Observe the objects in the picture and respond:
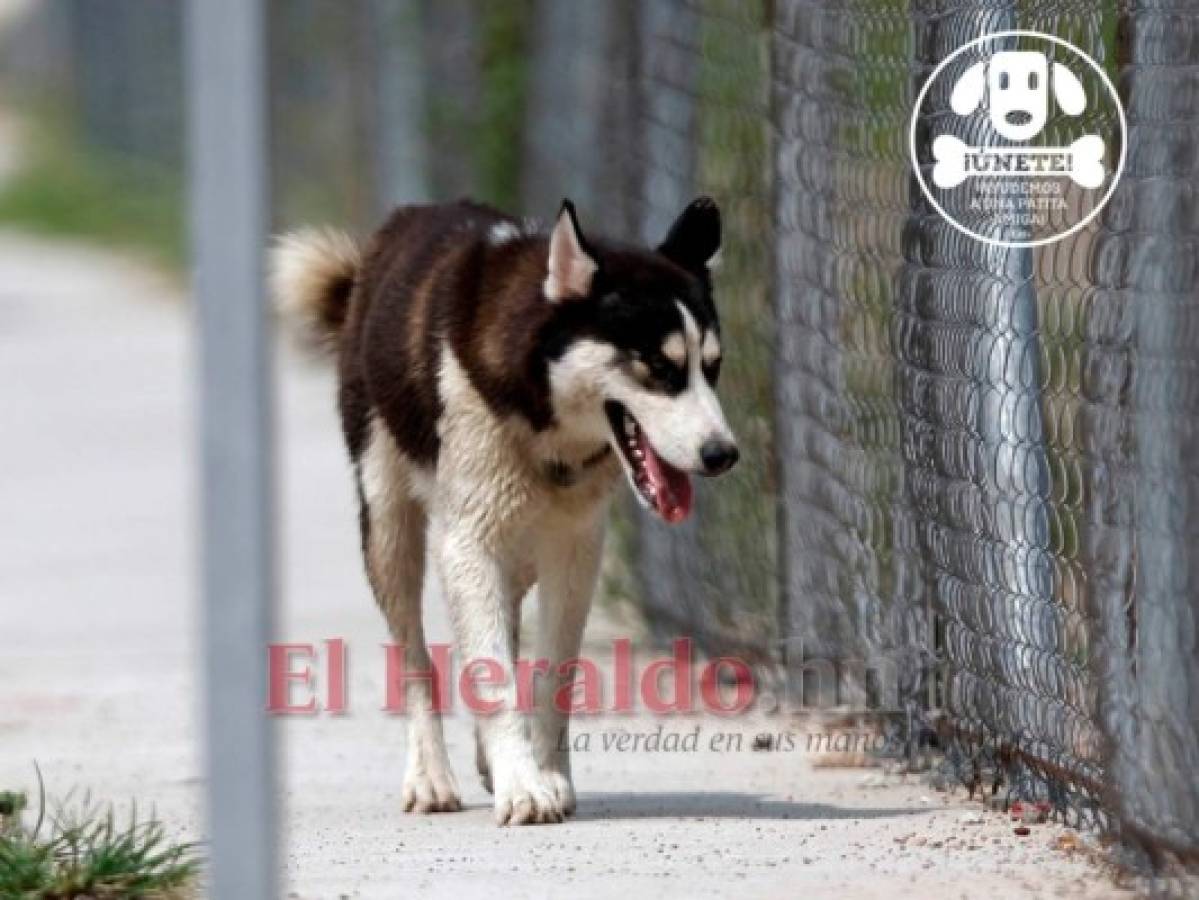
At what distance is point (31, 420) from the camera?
16656mm

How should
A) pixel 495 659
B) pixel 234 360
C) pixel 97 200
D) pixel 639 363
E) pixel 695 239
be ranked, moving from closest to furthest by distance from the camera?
pixel 234 360 → pixel 639 363 → pixel 495 659 → pixel 695 239 → pixel 97 200

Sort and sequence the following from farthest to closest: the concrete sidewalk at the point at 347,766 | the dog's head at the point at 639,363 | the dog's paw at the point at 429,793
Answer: the dog's paw at the point at 429,793, the dog's head at the point at 639,363, the concrete sidewalk at the point at 347,766

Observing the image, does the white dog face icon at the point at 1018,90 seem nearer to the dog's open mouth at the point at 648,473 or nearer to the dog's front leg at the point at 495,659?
the dog's open mouth at the point at 648,473

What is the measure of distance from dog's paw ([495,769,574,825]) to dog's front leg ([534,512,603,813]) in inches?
8.5

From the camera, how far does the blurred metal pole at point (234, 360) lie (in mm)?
3822

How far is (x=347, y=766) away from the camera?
7527 mm

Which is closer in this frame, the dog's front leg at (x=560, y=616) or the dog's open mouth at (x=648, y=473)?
the dog's open mouth at (x=648, y=473)

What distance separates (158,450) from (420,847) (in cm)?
950

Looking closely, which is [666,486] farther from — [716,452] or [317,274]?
[317,274]

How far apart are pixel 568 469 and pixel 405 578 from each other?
687mm

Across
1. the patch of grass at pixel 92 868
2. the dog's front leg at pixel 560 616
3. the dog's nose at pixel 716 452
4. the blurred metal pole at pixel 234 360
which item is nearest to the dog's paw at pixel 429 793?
the dog's front leg at pixel 560 616

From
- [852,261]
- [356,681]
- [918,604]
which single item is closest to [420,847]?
[918,604]

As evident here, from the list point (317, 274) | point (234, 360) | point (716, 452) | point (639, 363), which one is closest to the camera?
point (234, 360)

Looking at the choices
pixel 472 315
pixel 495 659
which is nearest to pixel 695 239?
pixel 472 315
